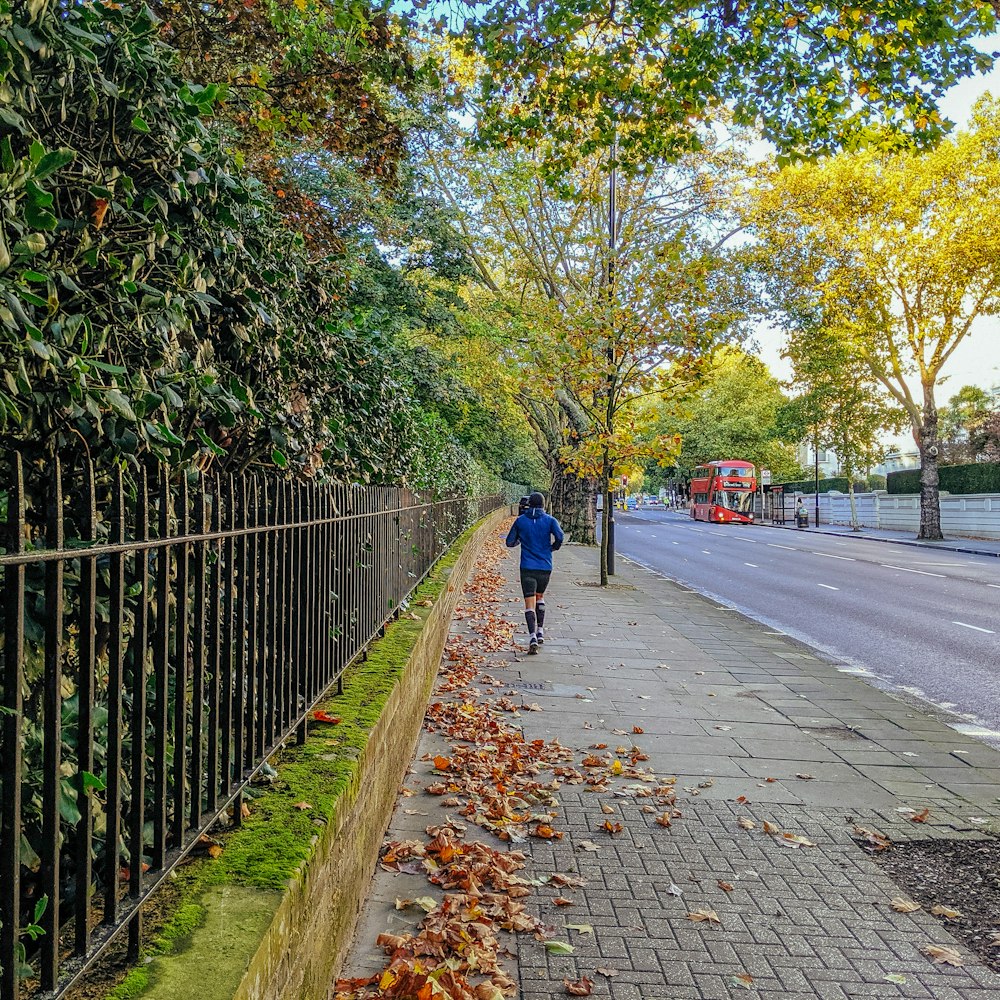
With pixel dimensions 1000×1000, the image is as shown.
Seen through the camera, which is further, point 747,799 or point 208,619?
point 747,799

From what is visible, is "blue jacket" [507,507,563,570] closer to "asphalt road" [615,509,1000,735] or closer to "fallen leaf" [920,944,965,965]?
"asphalt road" [615,509,1000,735]

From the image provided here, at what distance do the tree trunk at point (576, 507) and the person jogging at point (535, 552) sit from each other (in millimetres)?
13611

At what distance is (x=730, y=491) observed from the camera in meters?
56.7

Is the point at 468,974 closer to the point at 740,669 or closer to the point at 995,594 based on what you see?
the point at 740,669

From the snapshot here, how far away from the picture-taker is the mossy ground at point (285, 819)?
2.19m

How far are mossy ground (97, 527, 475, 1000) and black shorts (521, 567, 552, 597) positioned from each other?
5.31 m

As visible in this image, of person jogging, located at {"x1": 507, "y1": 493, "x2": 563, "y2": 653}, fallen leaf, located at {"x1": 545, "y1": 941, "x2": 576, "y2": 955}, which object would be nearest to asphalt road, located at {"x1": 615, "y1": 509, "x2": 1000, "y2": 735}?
person jogging, located at {"x1": 507, "y1": 493, "x2": 563, "y2": 653}

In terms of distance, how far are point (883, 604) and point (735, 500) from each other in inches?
1687

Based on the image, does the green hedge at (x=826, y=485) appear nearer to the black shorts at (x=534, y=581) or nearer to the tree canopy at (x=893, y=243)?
the tree canopy at (x=893, y=243)

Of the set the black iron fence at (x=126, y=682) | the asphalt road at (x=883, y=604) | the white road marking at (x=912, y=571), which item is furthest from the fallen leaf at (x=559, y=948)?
the white road marking at (x=912, y=571)

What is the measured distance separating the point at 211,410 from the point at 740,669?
24.6 ft

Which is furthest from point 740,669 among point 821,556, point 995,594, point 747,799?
point 821,556

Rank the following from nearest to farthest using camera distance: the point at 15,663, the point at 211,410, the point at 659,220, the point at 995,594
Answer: the point at 15,663
the point at 211,410
the point at 995,594
the point at 659,220

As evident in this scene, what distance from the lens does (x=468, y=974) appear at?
10.9 feet
